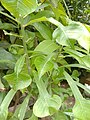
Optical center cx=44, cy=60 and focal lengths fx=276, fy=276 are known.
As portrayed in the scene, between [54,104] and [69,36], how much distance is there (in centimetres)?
24

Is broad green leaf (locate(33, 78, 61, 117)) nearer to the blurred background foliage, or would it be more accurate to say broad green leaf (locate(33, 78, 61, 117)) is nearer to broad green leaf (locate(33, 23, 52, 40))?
broad green leaf (locate(33, 23, 52, 40))

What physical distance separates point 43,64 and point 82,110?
6.7 inches

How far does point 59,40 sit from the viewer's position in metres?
0.64

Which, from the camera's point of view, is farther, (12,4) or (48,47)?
(48,47)

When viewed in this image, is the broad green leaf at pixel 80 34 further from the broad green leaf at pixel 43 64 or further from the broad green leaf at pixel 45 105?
the broad green leaf at pixel 45 105

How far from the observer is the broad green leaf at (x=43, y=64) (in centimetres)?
73

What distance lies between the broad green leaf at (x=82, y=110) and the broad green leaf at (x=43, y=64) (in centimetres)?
14

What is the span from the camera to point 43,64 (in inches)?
29.4

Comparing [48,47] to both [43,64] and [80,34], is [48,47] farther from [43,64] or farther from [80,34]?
[80,34]

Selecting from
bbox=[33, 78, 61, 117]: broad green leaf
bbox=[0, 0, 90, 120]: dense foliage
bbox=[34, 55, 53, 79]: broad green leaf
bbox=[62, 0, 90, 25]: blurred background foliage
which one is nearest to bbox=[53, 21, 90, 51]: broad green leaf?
bbox=[0, 0, 90, 120]: dense foliage

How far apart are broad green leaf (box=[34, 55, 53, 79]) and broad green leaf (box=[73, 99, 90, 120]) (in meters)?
0.14

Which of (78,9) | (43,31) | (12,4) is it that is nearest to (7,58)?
(43,31)

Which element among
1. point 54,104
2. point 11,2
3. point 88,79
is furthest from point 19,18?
point 88,79

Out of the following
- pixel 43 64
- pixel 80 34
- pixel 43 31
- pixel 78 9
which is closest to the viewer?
pixel 80 34
